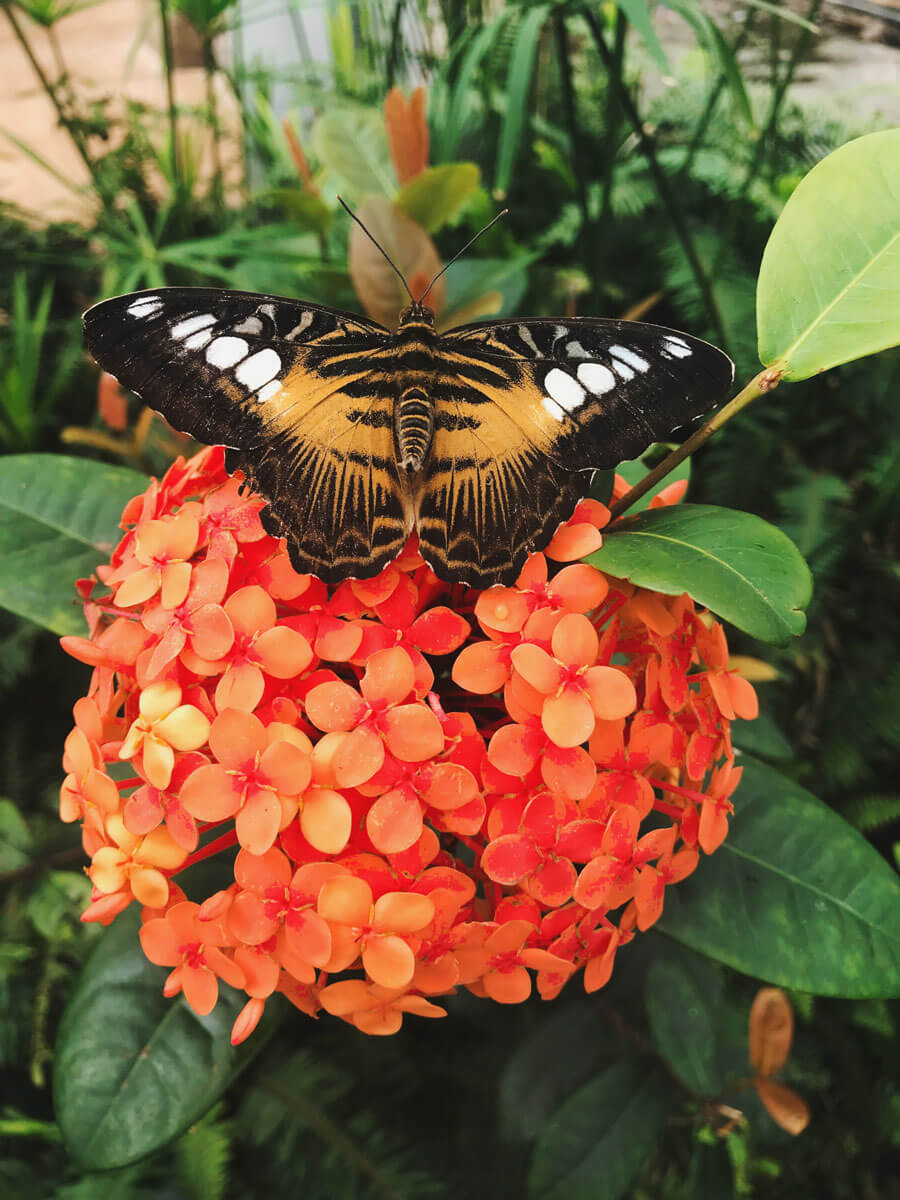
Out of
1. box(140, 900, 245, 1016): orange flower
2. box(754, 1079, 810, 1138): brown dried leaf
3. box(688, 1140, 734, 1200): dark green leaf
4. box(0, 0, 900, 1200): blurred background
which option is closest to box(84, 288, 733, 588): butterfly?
box(140, 900, 245, 1016): orange flower

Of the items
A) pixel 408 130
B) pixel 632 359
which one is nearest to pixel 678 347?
pixel 632 359

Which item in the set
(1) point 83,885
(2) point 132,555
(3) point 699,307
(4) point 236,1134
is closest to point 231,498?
(2) point 132,555

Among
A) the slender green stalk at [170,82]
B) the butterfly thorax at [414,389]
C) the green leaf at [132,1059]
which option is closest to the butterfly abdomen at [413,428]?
the butterfly thorax at [414,389]

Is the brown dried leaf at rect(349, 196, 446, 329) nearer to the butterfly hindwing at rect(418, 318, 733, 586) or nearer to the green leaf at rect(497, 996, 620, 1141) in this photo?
the butterfly hindwing at rect(418, 318, 733, 586)

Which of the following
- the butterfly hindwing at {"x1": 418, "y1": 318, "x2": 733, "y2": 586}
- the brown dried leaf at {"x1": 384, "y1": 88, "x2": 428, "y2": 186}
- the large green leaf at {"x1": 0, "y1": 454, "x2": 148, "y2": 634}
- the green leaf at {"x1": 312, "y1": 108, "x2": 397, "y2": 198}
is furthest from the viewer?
the green leaf at {"x1": 312, "y1": 108, "x2": 397, "y2": 198}

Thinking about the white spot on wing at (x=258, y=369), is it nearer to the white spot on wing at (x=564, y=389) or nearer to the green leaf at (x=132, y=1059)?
the white spot on wing at (x=564, y=389)

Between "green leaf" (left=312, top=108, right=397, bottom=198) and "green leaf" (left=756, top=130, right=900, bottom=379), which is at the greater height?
"green leaf" (left=756, top=130, right=900, bottom=379)
